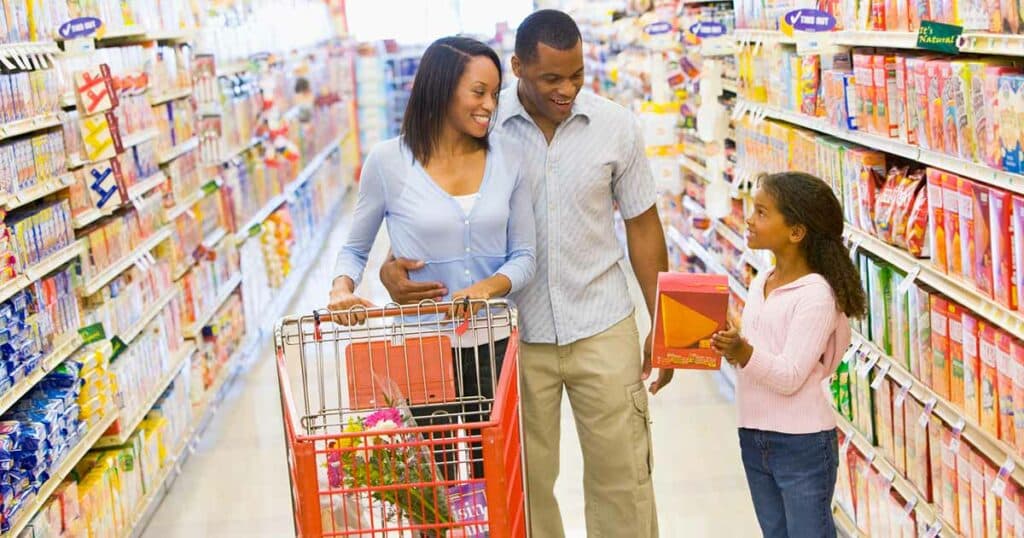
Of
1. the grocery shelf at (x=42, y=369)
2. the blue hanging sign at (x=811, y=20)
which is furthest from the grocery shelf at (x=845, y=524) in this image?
the grocery shelf at (x=42, y=369)

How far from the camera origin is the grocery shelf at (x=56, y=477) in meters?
3.75

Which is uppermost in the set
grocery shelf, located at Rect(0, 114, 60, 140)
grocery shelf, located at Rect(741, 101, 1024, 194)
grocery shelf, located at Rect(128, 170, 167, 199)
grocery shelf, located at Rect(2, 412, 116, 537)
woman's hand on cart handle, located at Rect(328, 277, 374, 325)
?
grocery shelf, located at Rect(0, 114, 60, 140)

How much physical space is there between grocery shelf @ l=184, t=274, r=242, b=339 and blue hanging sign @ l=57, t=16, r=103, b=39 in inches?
83.3

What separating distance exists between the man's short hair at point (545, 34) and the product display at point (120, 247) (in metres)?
1.79

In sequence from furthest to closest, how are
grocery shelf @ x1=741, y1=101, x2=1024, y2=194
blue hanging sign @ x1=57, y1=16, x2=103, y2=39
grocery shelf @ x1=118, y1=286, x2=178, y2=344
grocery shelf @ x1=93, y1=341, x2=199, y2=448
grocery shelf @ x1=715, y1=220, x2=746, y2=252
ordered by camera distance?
1. grocery shelf @ x1=715, y1=220, x2=746, y2=252
2. grocery shelf @ x1=118, y1=286, x2=178, y2=344
3. grocery shelf @ x1=93, y1=341, x2=199, y2=448
4. blue hanging sign @ x1=57, y1=16, x2=103, y2=39
5. grocery shelf @ x1=741, y1=101, x2=1024, y2=194

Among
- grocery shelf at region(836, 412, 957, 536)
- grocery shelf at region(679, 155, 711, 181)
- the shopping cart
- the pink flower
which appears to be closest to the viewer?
the shopping cart

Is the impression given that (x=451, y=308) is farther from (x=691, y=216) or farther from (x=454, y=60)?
(x=691, y=216)

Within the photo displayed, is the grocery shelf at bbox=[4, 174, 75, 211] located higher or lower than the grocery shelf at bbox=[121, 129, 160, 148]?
lower

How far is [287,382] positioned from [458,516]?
1.39 ft

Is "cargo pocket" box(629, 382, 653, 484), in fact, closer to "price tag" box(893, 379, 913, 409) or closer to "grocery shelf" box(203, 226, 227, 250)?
"price tag" box(893, 379, 913, 409)

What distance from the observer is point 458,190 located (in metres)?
2.99

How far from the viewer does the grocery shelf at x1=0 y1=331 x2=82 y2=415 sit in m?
3.76

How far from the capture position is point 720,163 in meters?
6.44

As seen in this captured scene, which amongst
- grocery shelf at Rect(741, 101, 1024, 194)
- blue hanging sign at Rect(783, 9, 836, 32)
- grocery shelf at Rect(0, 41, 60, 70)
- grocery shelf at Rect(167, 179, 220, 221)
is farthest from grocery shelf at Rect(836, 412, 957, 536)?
grocery shelf at Rect(167, 179, 220, 221)
